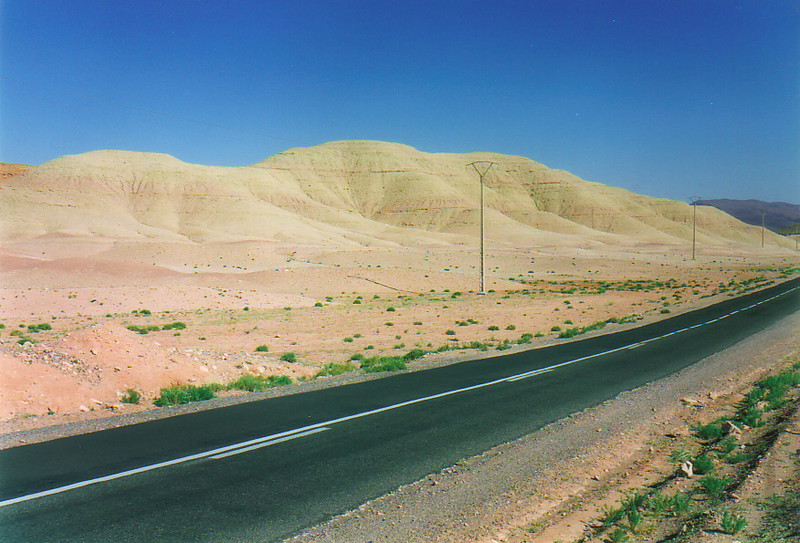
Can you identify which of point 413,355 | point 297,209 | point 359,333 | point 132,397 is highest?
point 297,209

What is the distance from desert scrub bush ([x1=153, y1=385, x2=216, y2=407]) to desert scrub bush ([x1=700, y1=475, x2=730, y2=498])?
32.9ft

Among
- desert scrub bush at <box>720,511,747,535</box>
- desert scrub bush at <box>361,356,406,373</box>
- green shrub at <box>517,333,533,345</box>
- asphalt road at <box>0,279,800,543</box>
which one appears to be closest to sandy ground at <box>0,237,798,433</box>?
green shrub at <box>517,333,533,345</box>

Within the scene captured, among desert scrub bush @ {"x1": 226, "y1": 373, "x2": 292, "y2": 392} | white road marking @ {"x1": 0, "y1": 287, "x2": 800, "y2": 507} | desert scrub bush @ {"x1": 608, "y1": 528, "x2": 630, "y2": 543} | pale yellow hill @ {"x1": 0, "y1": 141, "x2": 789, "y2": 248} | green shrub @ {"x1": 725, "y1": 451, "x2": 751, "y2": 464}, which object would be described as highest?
pale yellow hill @ {"x1": 0, "y1": 141, "x2": 789, "y2": 248}

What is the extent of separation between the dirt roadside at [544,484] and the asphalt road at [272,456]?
15.3 inches

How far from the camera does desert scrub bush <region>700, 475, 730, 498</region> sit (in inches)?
257

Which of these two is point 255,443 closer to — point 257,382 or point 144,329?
point 257,382

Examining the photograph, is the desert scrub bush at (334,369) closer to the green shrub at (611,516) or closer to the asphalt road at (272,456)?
the asphalt road at (272,456)

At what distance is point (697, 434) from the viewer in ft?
30.0

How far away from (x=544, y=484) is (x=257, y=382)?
31.4 feet

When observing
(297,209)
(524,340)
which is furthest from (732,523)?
(297,209)

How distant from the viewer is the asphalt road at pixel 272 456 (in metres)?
6.04

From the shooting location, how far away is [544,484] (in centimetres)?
703

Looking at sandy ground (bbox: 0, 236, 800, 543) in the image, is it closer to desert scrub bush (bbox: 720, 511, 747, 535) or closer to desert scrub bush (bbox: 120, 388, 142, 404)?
desert scrub bush (bbox: 120, 388, 142, 404)

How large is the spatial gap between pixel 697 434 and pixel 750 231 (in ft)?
704
